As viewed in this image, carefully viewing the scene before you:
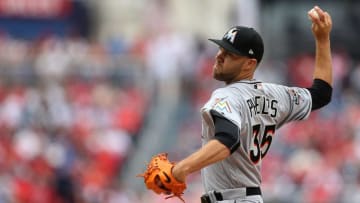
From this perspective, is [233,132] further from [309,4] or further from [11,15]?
[11,15]

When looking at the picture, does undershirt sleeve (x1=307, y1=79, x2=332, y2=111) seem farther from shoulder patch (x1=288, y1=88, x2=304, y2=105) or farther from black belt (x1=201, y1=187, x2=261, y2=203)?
black belt (x1=201, y1=187, x2=261, y2=203)

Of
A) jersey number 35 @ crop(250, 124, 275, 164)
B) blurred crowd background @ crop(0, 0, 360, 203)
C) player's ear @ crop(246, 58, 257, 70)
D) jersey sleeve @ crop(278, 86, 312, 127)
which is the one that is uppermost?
blurred crowd background @ crop(0, 0, 360, 203)

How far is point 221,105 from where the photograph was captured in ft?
18.1

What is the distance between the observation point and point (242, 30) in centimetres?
578

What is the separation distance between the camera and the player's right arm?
6.29m

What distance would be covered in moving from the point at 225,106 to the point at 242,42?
405 mm

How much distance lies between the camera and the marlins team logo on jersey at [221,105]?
18.1ft

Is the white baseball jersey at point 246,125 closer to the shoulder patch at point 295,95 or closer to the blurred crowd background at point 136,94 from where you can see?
the shoulder patch at point 295,95

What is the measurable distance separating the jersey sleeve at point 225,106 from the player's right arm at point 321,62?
0.78 metres

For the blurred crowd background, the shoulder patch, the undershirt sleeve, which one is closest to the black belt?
the shoulder patch

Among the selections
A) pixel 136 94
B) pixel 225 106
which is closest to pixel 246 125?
pixel 225 106

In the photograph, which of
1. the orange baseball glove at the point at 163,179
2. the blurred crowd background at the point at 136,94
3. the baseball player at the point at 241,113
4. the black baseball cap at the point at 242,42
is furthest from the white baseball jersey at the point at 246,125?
the blurred crowd background at the point at 136,94

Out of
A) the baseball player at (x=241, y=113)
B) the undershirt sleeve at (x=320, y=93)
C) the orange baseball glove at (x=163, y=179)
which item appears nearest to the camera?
the orange baseball glove at (x=163, y=179)

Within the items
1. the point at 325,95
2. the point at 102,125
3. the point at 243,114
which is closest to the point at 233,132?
the point at 243,114
